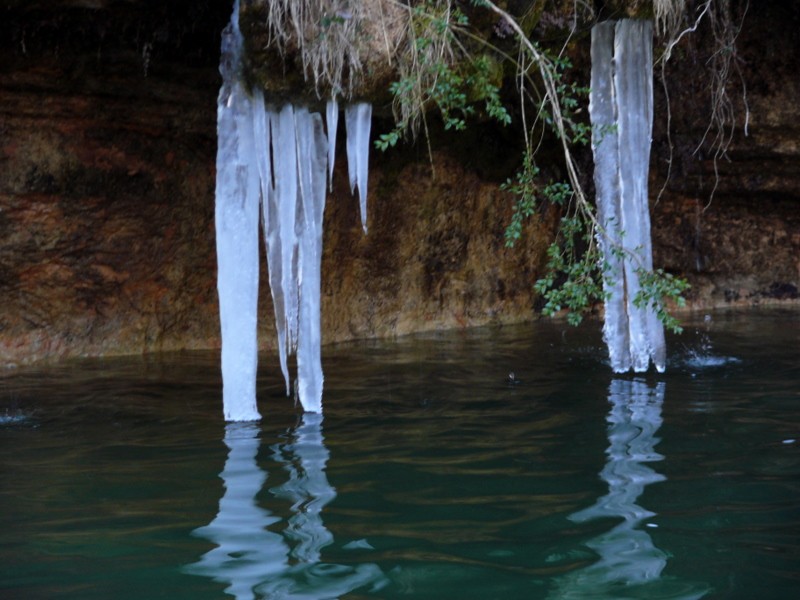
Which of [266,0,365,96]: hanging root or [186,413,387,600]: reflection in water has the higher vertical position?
[266,0,365,96]: hanging root

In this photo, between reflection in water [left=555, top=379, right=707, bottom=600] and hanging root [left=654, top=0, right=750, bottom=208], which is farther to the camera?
hanging root [left=654, top=0, right=750, bottom=208]

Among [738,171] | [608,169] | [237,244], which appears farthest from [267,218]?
[738,171]

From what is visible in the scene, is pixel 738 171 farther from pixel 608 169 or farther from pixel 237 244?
pixel 237 244

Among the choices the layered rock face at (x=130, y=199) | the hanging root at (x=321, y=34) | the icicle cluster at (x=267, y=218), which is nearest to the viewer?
the hanging root at (x=321, y=34)

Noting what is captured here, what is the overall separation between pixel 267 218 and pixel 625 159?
2736 millimetres

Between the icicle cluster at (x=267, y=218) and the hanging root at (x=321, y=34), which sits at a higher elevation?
the hanging root at (x=321, y=34)

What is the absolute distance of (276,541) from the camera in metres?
3.55

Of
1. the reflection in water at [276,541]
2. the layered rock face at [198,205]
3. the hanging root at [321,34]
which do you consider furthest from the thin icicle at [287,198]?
the layered rock face at [198,205]

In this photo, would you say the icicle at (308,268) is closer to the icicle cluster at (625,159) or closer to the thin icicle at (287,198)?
the thin icicle at (287,198)

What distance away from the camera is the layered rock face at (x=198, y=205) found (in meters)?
7.66

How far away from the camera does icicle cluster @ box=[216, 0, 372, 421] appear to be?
19.2ft

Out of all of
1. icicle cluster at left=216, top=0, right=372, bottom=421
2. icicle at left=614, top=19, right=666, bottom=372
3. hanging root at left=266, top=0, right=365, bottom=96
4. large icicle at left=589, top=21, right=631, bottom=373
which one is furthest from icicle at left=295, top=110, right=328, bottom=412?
icicle at left=614, top=19, right=666, bottom=372

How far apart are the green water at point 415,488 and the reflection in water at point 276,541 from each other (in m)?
0.01

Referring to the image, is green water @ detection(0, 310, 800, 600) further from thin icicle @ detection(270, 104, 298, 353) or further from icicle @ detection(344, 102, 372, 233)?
icicle @ detection(344, 102, 372, 233)
